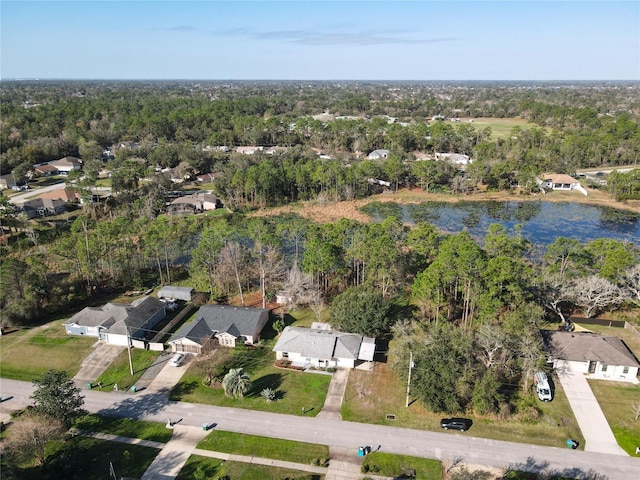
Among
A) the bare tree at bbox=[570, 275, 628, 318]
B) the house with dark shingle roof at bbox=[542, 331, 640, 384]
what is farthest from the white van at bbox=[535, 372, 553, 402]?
the bare tree at bbox=[570, 275, 628, 318]

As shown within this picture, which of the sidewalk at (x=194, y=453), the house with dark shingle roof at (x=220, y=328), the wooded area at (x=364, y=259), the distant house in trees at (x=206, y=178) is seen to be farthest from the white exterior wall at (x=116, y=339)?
the distant house in trees at (x=206, y=178)

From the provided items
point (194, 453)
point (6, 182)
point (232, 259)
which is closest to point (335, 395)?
point (194, 453)

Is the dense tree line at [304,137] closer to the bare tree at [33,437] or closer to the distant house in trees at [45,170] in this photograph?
the distant house in trees at [45,170]

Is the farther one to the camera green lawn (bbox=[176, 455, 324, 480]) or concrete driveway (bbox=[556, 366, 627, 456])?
concrete driveway (bbox=[556, 366, 627, 456])

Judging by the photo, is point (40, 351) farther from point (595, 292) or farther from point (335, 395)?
point (595, 292)

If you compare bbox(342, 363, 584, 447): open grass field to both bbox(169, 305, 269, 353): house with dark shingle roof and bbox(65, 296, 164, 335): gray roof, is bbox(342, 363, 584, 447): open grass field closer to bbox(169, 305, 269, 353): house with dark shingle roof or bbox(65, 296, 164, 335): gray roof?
bbox(169, 305, 269, 353): house with dark shingle roof

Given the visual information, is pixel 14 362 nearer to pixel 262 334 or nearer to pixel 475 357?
pixel 262 334

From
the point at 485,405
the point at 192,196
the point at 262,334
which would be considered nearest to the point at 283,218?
the point at 192,196
